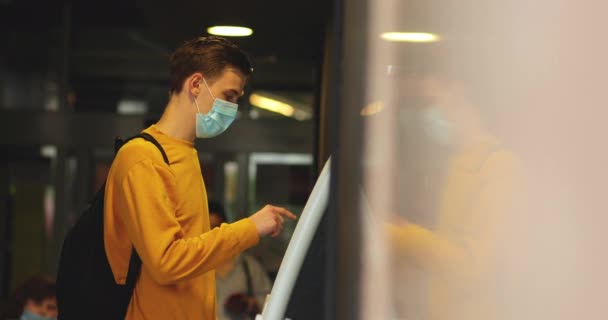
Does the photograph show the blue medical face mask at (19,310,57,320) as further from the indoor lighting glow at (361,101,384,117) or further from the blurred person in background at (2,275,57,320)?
the indoor lighting glow at (361,101,384,117)

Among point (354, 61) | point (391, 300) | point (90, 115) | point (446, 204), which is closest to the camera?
point (446, 204)

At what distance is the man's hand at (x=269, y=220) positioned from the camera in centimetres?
253

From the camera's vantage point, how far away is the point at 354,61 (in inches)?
50.2

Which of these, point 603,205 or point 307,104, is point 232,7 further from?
point 603,205

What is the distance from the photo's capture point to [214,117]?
2697 millimetres

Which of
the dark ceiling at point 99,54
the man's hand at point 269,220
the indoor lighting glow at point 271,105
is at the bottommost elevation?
the indoor lighting glow at point 271,105

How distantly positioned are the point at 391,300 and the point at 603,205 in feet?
1.63

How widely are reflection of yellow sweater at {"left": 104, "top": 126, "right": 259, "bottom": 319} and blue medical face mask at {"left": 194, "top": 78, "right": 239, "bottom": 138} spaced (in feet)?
0.19

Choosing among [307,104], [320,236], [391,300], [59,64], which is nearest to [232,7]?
[307,104]

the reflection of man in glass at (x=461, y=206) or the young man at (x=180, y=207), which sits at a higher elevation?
the reflection of man in glass at (x=461, y=206)

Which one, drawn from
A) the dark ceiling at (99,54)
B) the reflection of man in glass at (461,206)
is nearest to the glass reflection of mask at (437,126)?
the reflection of man in glass at (461,206)

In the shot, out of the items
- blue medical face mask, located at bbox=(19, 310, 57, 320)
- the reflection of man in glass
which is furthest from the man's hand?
blue medical face mask, located at bbox=(19, 310, 57, 320)

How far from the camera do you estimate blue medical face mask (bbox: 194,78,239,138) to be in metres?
2.67

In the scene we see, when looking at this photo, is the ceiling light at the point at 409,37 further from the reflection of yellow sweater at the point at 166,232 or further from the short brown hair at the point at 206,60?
the short brown hair at the point at 206,60
